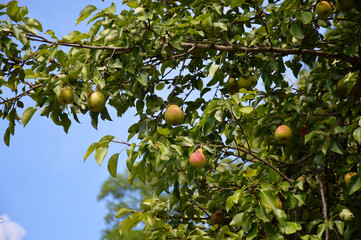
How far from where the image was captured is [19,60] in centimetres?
294

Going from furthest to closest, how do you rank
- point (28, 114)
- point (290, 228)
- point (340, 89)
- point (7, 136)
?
1. point (340, 89)
2. point (7, 136)
3. point (28, 114)
4. point (290, 228)

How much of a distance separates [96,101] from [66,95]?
0.18 m

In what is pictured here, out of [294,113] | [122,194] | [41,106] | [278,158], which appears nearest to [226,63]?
[294,113]

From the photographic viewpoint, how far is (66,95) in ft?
8.91

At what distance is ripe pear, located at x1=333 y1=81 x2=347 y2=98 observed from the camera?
10.6ft

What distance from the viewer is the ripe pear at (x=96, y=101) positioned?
2.71 meters

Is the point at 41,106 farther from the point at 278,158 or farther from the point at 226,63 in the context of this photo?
the point at 278,158

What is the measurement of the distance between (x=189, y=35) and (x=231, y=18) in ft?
1.42

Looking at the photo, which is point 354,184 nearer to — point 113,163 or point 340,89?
point 340,89

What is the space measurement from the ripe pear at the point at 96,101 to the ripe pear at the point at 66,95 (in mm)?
112

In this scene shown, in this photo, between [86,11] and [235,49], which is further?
[235,49]

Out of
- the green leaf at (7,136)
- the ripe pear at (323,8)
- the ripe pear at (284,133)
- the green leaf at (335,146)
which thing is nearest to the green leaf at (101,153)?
the green leaf at (7,136)

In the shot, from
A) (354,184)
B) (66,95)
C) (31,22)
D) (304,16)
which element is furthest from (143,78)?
(354,184)

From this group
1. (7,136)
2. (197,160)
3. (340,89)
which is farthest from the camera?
(340,89)
